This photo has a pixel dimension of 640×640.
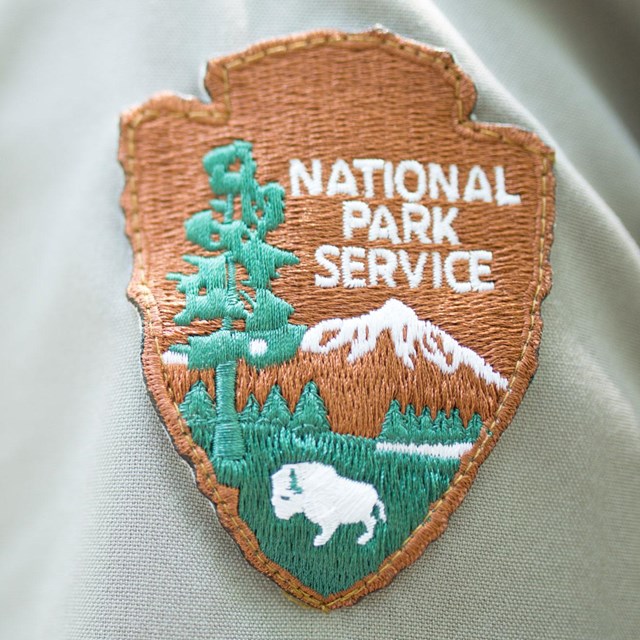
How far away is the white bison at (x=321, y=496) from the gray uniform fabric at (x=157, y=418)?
0.05 meters

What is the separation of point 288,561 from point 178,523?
0.08 metres

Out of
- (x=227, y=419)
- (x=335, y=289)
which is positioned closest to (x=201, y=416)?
(x=227, y=419)

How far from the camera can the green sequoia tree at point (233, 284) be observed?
0.49 m

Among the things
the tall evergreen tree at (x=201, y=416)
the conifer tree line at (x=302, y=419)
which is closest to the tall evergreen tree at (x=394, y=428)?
the conifer tree line at (x=302, y=419)

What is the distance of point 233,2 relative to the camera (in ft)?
1.90

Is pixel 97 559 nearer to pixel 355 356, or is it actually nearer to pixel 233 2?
pixel 355 356

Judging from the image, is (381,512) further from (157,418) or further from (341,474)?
(157,418)

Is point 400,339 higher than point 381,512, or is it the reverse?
point 400,339

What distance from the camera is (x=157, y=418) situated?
1.68 ft

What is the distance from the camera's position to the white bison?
48 cm

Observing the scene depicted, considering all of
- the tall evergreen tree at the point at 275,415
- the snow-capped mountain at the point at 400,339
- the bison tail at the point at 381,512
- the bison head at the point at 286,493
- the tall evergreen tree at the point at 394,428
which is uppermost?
the snow-capped mountain at the point at 400,339

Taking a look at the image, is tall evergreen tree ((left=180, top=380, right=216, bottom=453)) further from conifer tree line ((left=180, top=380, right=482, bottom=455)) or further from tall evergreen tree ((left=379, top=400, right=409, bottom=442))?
tall evergreen tree ((left=379, top=400, right=409, bottom=442))

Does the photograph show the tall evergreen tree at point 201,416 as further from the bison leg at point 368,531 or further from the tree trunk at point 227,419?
the bison leg at point 368,531

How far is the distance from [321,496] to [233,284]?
16 centimetres
